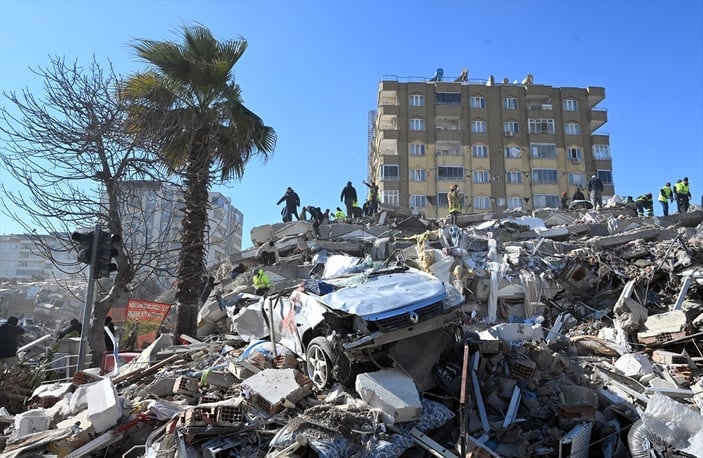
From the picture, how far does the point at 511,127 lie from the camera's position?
5347cm

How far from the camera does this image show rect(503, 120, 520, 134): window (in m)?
53.3

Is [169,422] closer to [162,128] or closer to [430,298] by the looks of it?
[430,298]

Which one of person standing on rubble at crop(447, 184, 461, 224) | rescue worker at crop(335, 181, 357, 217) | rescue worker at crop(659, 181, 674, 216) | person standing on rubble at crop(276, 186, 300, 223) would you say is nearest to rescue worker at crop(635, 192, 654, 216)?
rescue worker at crop(659, 181, 674, 216)

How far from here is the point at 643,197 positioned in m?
24.4

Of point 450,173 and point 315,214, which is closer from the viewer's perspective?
point 315,214

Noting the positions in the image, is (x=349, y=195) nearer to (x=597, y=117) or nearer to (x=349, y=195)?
(x=349, y=195)

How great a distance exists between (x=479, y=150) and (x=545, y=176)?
7.30 m

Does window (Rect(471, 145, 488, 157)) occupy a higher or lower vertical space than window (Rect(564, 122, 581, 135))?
lower

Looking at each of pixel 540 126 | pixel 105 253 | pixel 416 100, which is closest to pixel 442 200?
pixel 416 100

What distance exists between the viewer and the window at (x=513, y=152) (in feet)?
174

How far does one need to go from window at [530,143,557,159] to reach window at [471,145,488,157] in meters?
4.91

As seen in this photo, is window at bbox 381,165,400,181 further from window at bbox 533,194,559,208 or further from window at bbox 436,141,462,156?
window at bbox 533,194,559,208

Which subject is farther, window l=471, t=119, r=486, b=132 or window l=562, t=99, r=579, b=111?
window l=562, t=99, r=579, b=111

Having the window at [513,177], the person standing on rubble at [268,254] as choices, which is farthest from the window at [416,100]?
the person standing on rubble at [268,254]
